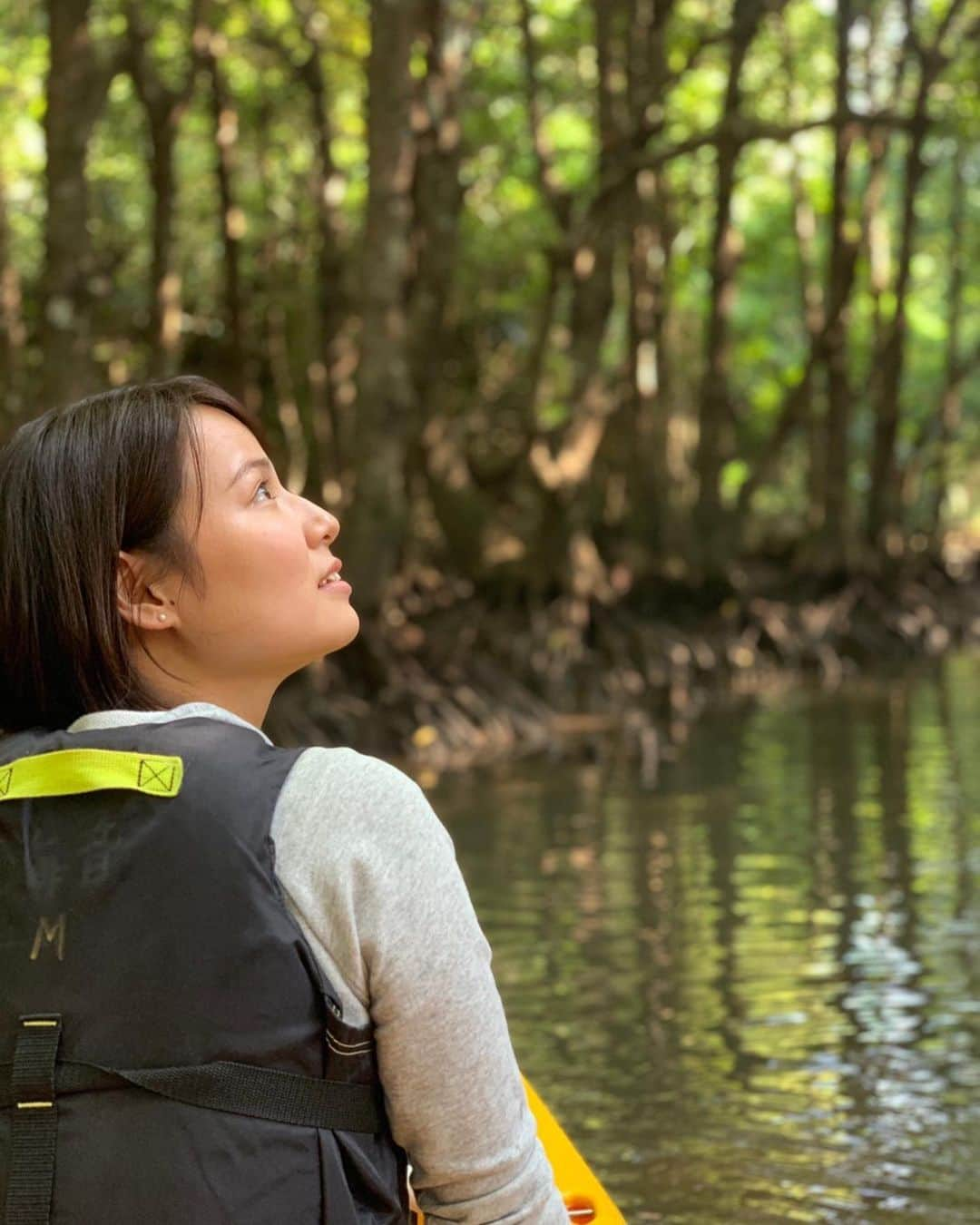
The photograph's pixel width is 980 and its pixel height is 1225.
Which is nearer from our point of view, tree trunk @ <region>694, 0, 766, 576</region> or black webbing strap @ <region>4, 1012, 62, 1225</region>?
black webbing strap @ <region>4, 1012, 62, 1225</region>

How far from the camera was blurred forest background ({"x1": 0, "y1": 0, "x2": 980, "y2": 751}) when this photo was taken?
13.4 m

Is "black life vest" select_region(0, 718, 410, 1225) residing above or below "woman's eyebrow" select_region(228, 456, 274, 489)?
below

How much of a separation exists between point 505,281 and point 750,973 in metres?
18.1

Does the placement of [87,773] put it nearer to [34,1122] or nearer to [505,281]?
[34,1122]

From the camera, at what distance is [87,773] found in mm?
1528

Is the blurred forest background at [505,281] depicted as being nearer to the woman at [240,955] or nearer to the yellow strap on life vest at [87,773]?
the woman at [240,955]

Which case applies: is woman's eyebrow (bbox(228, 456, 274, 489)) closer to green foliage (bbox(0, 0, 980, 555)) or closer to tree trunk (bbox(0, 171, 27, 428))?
green foliage (bbox(0, 0, 980, 555))

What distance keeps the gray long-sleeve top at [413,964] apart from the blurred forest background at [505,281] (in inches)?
358

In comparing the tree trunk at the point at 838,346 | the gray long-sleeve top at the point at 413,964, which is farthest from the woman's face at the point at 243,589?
the tree trunk at the point at 838,346

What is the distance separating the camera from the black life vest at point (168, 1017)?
4.90 ft

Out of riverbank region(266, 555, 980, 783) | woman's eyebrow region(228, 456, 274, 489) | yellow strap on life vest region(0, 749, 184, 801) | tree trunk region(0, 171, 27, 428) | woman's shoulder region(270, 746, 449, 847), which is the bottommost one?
riverbank region(266, 555, 980, 783)

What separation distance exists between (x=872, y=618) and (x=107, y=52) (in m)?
9.54

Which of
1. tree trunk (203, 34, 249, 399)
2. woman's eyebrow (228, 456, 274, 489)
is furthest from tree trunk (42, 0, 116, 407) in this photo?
woman's eyebrow (228, 456, 274, 489)

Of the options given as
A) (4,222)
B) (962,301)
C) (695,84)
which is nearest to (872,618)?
(695,84)
